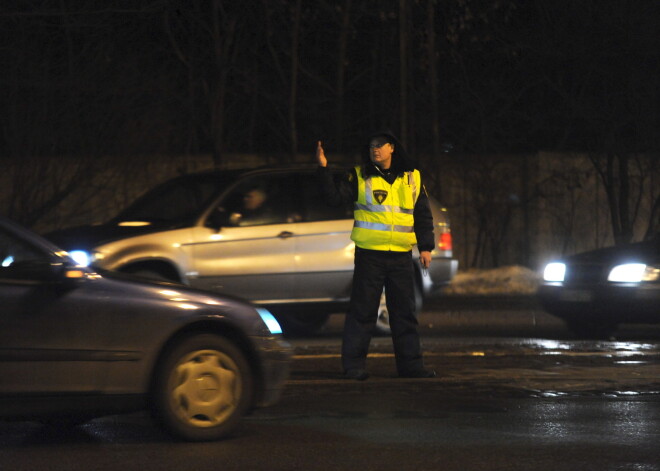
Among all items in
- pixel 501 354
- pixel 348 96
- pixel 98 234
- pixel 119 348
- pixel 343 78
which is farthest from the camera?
pixel 348 96

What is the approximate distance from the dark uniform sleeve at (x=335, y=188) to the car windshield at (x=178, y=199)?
3309 mm

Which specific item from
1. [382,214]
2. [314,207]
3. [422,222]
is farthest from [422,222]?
[314,207]

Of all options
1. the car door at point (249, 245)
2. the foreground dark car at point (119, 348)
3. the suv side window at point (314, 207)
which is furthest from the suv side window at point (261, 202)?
the foreground dark car at point (119, 348)

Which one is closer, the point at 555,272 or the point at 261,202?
the point at 261,202

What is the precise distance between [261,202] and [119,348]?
6.13 metres

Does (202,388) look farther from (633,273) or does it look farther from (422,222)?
(633,273)

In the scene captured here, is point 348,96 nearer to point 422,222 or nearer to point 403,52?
point 403,52

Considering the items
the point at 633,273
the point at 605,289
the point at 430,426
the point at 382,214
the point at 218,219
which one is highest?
the point at 218,219

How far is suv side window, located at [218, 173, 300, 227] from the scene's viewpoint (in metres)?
13.3

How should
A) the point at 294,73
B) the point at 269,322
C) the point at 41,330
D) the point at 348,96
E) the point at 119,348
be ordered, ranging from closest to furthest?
the point at 41,330 → the point at 119,348 → the point at 269,322 → the point at 294,73 → the point at 348,96

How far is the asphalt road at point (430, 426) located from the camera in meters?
7.03

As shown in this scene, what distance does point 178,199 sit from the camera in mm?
13781

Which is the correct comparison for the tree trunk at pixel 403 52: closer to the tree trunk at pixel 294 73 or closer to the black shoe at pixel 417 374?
the tree trunk at pixel 294 73

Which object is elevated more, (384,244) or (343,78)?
(343,78)
